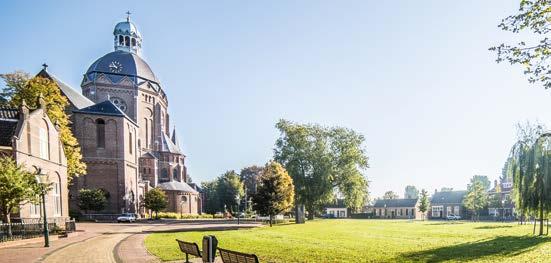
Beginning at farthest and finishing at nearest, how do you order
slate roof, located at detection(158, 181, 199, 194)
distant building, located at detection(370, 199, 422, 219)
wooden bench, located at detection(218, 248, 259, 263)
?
1. distant building, located at detection(370, 199, 422, 219)
2. slate roof, located at detection(158, 181, 199, 194)
3. wooden bench, located at detection(218, 248, 259, 263)

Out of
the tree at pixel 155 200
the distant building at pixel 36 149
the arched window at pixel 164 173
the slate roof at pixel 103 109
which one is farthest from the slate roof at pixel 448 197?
the distant building at pixel 36 149

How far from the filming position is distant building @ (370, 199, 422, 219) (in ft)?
348

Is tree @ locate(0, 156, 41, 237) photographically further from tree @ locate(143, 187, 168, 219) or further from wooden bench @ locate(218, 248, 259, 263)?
tree @ locate(143, 187, 168, 219)

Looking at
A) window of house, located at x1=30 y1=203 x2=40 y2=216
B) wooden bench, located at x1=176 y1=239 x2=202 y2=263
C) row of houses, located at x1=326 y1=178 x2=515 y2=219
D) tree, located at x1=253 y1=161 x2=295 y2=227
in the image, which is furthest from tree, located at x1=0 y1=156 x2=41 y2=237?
row of houses, located at x1=326 y1=178 x2=515 y2=219

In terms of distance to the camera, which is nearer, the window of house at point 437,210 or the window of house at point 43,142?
the window of house at point 43,142

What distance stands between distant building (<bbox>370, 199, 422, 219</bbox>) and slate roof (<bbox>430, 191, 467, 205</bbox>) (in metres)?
5.03

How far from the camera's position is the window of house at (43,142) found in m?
32.3

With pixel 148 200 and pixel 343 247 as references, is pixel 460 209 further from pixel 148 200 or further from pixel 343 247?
pixel 343 247

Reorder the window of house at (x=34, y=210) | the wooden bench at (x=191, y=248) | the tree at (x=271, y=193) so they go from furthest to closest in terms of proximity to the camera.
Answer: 1. the tree at (x=271, y=193)
2. the window of house at (x=34, y=210)
3. the wooden bench at (x=191, y=248)

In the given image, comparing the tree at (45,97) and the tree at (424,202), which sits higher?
the tree at (45,97)

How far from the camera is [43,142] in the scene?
32.8m

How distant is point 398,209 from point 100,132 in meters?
80.2

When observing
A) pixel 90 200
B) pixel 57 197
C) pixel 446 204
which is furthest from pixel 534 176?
pixel 446 204

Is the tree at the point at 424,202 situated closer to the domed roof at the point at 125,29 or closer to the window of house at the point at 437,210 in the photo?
the window of house at the point at 437,210
